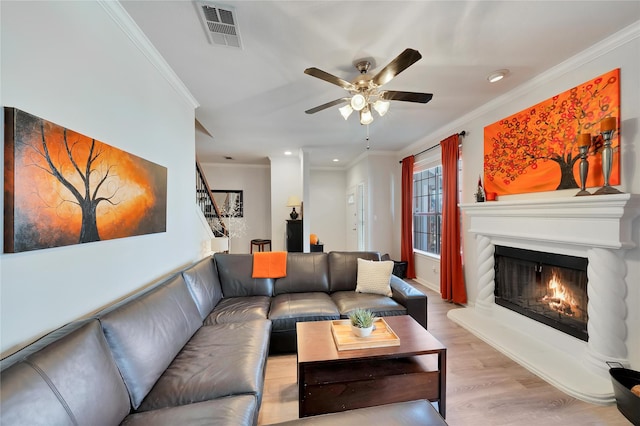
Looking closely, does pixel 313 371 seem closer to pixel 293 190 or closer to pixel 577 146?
pixel 577 146

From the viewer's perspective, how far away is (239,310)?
238 centimetres

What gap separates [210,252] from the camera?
352 cm

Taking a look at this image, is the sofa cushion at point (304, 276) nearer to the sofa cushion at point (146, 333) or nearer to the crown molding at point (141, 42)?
the sofa cushion at point (146, 333)

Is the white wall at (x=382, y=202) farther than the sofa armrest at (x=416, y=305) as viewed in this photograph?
Yes

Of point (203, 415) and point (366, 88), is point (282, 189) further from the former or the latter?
point (203, 415)

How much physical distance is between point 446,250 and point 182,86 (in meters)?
3.98

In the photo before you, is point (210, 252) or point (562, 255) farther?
point (210, 252)

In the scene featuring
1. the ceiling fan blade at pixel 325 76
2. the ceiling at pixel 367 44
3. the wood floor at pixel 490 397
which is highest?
the ceiling at pixel 367 44

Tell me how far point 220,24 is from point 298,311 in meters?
2.37

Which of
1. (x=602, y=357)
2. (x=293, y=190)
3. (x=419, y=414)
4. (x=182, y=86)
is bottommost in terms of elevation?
(x=602, y=357)

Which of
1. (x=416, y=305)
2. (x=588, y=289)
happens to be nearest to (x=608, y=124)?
(x=588, y=289)

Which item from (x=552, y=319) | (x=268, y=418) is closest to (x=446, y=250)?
(x=552, y=319)

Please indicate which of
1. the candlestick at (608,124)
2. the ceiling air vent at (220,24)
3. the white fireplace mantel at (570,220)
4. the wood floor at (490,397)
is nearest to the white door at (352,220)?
the white fireplace mantel at (570,220)

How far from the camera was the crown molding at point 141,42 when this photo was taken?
62.2 inches
